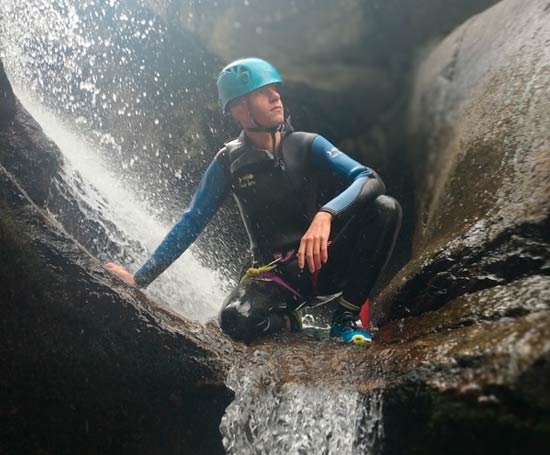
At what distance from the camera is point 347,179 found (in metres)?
3.52

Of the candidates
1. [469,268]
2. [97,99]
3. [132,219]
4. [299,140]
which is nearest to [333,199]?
[299,140]

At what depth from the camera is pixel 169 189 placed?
712cm

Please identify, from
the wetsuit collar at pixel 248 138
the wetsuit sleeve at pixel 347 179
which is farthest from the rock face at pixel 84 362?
the wetsuit collar at pixel 248 138

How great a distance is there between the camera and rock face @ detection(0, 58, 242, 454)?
8.80 feet

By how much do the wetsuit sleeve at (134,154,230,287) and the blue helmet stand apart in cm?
47

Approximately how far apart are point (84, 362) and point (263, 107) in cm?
196

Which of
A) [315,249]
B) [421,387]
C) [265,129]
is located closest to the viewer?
[421,387]

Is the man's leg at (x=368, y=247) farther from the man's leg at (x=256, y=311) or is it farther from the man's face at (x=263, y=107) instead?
the man's face at (x=263, y=107)

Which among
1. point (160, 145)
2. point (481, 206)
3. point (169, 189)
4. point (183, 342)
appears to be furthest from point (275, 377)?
point (160, 145)

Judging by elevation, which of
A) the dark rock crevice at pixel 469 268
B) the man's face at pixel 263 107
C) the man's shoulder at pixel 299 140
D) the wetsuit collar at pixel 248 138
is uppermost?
the man's face at pixel 263 107

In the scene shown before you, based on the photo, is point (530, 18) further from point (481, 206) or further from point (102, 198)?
point (102, 198)

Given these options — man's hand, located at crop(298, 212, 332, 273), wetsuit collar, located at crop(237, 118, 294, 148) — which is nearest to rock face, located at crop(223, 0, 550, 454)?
man's hand, located at crop(298, 212, 332, 273)

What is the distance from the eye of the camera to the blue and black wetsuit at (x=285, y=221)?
10.9 feet

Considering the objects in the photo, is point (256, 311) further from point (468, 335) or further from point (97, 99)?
point (97, 99)
